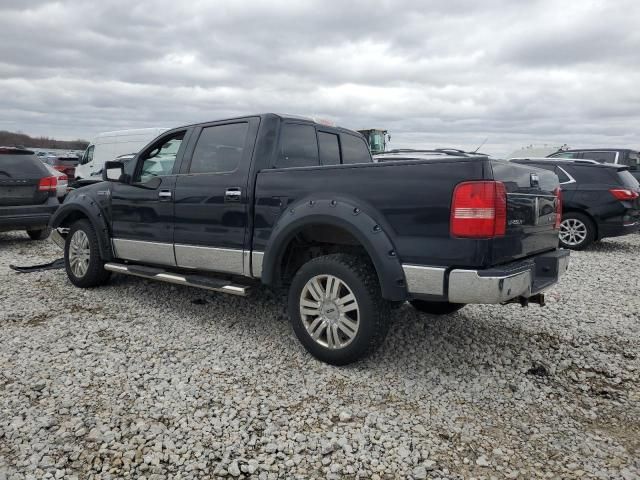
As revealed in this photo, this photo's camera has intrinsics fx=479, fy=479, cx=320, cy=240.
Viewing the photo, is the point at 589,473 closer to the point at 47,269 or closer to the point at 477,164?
the point at 477,164

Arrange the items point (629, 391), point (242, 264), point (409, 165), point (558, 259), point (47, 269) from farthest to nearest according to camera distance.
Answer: point (47, 269)
point (242, 264)
point (558, 259)
point (629, 391)
point (409, 165)

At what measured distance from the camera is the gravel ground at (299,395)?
2502mm

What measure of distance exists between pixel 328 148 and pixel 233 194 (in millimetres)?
1181

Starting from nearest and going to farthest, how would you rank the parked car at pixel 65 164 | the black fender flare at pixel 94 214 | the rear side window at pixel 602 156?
the black fender flare at pixel 94 214 → the rear side window at pixel 602 156 → the parked car at pixel 65 164

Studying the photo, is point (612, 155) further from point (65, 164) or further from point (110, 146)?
point (65, 164)

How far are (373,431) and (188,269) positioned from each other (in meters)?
2.58

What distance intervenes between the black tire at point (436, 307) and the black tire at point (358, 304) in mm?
1092

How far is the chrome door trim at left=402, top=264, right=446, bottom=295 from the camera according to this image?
3.01 metres

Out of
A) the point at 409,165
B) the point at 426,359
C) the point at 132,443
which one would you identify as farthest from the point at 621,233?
the point at 132,443

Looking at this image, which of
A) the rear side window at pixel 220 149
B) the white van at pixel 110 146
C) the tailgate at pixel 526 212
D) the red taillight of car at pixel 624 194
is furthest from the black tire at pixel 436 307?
the white van at pixel 110 146

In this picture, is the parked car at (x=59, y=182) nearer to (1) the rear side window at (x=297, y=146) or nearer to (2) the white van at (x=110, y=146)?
(2) the white van at (x=110, y=146)

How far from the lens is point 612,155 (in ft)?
40.6

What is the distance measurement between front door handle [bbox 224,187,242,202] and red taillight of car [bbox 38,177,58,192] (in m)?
5.65

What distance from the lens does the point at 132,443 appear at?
2611 mm
